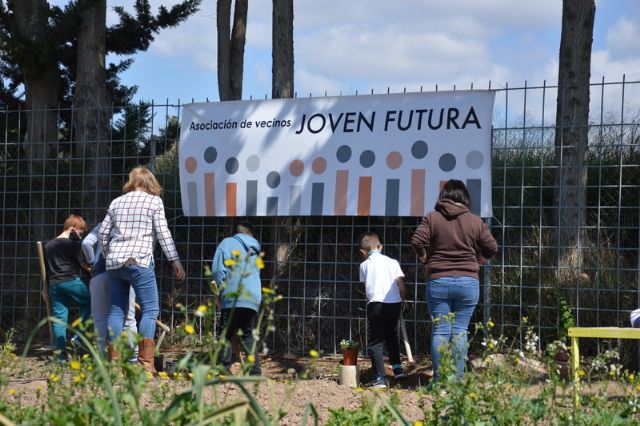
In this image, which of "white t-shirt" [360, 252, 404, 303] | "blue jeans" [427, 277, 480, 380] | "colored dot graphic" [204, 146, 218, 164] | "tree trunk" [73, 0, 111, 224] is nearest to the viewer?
"blue jeans" [427, 277, 480, 380]

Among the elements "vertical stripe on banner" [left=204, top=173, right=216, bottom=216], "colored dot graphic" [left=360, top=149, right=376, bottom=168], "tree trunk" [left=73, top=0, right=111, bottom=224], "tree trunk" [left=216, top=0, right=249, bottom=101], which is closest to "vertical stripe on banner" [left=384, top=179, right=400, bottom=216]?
"colored dot graphic" [left=360, top=149, right=376, bottom=168]

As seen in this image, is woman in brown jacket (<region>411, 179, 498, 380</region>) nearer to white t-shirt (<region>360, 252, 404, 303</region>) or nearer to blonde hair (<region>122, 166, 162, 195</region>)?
white t-shirt (<region>360, 252, 404, 303</region>)

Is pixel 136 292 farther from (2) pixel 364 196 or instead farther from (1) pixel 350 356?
(2) pixel 364 196

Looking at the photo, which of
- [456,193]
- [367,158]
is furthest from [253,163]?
[456,193]

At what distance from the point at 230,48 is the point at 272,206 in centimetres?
372

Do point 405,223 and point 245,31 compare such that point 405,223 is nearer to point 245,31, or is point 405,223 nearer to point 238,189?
point 238,189

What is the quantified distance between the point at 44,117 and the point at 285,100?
3114mm

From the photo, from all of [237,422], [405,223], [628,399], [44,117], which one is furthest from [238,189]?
[237,422]

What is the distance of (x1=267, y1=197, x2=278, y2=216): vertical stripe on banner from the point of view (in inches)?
344

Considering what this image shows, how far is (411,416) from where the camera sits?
5.27m

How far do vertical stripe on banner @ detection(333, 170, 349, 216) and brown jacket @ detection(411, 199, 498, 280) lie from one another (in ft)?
5.79

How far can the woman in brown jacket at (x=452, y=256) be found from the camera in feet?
21.8

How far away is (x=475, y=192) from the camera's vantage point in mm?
7984

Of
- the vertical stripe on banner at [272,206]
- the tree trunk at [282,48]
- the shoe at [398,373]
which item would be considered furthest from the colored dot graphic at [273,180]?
the shoe at [398,373]
